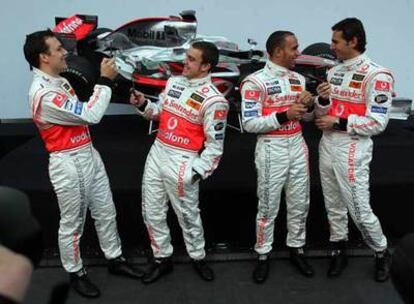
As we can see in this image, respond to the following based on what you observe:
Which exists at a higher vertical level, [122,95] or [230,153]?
[122,95]

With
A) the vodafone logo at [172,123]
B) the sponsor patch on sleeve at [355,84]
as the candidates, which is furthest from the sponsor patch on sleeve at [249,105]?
the sponsor patch on sleeve at [355,84]

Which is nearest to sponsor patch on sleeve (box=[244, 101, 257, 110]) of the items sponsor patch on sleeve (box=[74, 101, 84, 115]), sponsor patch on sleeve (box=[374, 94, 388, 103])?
sponsor patch on sleeve (box=[374, 94, 388, 103])

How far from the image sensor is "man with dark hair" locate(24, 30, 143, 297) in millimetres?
2707

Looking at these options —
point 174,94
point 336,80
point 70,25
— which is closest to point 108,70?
point 174,94

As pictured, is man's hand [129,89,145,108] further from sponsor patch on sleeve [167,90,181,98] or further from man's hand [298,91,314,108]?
man's hand [298,91,314,108]

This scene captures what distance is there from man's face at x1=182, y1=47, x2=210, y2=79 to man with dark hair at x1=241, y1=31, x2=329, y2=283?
0.27m

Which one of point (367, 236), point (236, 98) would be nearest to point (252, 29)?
point (236, 98)

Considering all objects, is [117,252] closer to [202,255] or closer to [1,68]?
[202,255]

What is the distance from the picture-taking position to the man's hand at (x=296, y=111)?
9.26 ft

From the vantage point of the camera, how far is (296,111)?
2.82 m

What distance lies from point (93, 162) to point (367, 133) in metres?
1.62

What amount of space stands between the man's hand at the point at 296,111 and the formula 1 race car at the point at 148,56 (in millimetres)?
1298

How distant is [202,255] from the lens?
310 cm

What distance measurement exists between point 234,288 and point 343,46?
1.59 meters
